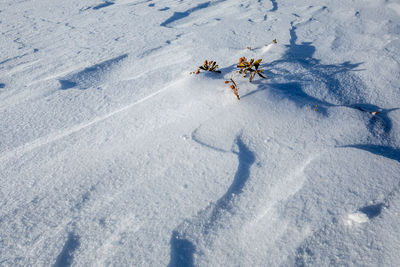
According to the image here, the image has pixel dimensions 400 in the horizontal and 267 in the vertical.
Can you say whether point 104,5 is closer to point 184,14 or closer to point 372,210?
point 184,14

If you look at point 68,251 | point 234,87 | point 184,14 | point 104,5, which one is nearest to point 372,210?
point 234,87

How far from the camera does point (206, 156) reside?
142 centimetres

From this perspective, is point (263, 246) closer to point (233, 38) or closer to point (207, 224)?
point (207, 224)

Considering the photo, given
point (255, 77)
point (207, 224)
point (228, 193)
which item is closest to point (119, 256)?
point (207, 224)

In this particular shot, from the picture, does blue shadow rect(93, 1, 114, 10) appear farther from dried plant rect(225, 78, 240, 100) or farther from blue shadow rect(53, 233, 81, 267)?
blue shadow rect(53, 233, 81, 267)

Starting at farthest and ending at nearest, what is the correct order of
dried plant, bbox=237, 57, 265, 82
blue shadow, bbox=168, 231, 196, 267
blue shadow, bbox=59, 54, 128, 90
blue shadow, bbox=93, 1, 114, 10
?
blue shadow, bbox=93, 1, 114, 10, blue shadow, bbox=59, 54, 128, 90, dried plant, bbox=237, 57, 265, 82, blue shadow, bbox=168, 231, 196, 267

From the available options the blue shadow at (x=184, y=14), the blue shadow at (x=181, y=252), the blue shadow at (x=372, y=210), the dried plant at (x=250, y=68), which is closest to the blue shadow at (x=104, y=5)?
the blue shadow at (x=184, y=14)

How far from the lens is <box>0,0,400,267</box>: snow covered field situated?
107cm

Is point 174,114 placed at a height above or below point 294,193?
above

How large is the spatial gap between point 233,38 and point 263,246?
2404mm

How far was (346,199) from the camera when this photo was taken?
1.16 metres

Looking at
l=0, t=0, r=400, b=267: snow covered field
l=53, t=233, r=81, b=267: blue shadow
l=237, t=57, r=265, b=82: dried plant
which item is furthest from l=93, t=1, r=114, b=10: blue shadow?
l=53, t=233, r=81, b=267: blue shadow

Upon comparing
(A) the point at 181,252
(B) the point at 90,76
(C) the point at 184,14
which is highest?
(C) the point at 184,14

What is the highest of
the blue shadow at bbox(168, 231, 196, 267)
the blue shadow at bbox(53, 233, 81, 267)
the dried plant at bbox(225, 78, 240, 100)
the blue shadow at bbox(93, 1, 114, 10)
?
the blue shadow at bbox(93, 1, 114, 10)
